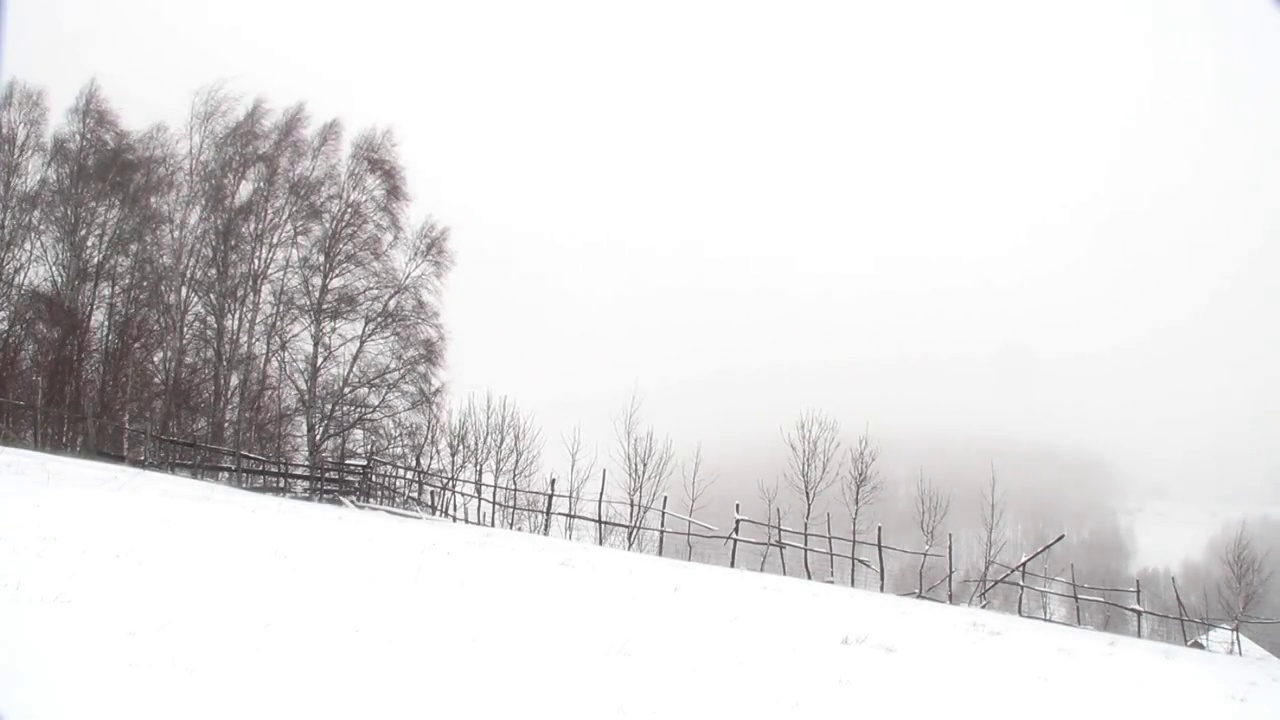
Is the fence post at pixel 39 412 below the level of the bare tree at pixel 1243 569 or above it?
above

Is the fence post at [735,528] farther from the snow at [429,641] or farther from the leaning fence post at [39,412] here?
the leaning fence post at [39,412]

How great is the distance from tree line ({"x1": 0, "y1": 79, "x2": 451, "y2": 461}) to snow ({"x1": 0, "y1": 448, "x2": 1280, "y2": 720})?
9.15 m

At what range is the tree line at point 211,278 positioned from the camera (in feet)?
66.5

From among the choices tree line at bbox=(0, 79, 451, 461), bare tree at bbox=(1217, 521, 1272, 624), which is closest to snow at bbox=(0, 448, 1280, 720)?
tree line at bbox=(0, 79, 451, 461)

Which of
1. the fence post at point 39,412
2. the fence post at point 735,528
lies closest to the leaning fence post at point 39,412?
the fence post at point 39,412

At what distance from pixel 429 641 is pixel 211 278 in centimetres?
1798

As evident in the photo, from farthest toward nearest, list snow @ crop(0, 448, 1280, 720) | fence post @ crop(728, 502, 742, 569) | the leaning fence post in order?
fence post @ crop(728, 502, 742, 569)
the leaning fence post
snow @ crop(0, 448, 1280, 720)

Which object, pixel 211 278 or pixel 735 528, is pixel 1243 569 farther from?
pixel 211 278

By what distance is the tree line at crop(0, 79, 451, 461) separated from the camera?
798 inches

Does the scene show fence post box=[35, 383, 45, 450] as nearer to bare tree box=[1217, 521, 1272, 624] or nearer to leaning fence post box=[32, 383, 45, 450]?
leaning fence post box=[32, 383, 45, 450]

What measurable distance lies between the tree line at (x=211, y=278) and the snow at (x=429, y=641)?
9148 mm

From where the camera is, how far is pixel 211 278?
2020cm

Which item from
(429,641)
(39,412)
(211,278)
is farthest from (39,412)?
(429,641)

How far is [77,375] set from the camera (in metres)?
21.2
